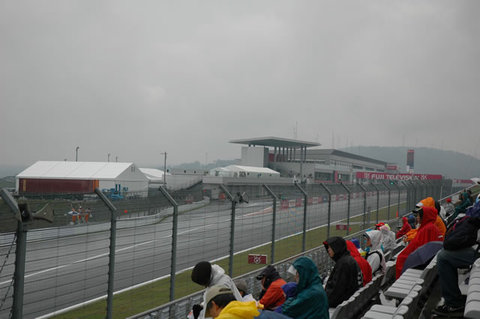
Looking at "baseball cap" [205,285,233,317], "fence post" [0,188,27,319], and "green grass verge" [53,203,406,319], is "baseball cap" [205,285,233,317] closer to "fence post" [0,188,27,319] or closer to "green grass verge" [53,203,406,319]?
"fence post" [0,188,27,319]

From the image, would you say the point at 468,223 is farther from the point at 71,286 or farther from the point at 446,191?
the point at 446,191

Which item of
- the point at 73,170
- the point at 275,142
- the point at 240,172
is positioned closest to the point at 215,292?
the point at 73,170

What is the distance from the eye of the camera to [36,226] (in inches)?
171

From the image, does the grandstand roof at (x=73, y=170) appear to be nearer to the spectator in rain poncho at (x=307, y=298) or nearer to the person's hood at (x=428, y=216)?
the person's hood at (x=428, y=216)

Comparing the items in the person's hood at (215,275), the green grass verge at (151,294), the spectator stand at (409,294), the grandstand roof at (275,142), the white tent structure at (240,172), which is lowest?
the white tent structure at (240,172)

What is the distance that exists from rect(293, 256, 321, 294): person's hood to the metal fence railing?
1.48 meters

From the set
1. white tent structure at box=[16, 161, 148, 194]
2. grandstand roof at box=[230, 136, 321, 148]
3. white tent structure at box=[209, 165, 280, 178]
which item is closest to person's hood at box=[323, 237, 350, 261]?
white tent structure at box=[16, 161, 148, 194]

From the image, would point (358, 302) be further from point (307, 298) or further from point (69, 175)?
point (69, 175)

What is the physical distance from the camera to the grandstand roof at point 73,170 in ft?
97.7

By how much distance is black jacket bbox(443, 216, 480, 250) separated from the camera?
177 inches

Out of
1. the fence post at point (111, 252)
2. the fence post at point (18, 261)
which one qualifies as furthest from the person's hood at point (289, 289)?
the fence post at point (18, 261)

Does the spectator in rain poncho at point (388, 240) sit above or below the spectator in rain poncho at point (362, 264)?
below

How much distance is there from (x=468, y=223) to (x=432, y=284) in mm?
1696

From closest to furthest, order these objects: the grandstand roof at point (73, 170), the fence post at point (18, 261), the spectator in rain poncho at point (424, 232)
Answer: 1. the fence post at point (18, 261)
2. the spectator in rain poncho at point (424, 232)
3. the grandstand roof at point (73, 170)
